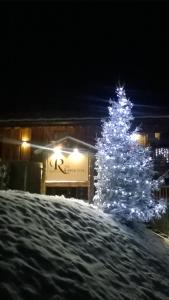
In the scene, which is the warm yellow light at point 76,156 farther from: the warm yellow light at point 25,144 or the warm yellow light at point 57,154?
the warm yellow light at point 25,144

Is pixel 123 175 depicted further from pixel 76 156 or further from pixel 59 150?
pixel 59 150

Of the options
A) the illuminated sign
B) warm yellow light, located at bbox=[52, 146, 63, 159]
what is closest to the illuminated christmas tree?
the illuminated sign

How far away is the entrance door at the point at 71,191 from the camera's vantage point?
22.4 meters

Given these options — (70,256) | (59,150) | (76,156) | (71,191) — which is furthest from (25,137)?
(70,256)

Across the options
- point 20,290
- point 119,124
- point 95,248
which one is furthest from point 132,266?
point 119,124

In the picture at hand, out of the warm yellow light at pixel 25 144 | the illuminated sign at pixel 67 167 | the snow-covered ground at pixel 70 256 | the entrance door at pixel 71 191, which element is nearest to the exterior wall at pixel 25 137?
the warm yellow light at pixel 25 144

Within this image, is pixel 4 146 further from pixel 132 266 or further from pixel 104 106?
pixel 132 266

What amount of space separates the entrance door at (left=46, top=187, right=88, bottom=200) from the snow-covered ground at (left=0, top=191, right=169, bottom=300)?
8.05m

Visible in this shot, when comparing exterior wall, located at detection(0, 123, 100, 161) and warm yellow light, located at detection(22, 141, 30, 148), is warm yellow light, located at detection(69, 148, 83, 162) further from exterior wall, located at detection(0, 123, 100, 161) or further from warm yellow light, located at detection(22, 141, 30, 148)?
warm yellow light, located at detection(22, 141, 30, 148)

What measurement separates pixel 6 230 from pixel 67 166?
11.2 meters

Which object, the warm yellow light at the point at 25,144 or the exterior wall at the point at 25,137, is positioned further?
the exterior wall at the point at 25,137

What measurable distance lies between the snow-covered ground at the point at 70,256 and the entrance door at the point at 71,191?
8.05 metres

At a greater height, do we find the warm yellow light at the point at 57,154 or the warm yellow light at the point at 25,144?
the warm yellow light at the point at 25,144

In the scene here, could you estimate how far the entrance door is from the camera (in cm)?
2236
